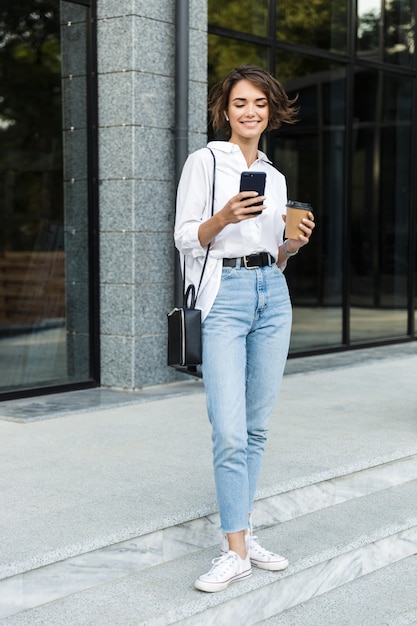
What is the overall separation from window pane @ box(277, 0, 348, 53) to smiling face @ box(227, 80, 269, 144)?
5621 millimetres

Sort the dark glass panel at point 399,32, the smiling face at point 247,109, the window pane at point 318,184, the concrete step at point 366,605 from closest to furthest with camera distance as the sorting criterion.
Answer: the smiling face at point 247,109 < the concrete step at point 366,605 < the window pane at point 318,184 < the dark glass panel at point 399,32

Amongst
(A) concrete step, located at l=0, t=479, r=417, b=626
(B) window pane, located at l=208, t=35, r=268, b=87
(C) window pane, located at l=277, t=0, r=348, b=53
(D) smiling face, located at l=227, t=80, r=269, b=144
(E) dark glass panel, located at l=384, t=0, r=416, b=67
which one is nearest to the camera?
(A) concrete step, located at l=0, t=479, r=417, b=626

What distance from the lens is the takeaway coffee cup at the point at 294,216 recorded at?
356 centimetres

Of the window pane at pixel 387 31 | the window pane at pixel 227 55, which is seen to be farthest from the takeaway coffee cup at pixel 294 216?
the window pane at pixel 387 31

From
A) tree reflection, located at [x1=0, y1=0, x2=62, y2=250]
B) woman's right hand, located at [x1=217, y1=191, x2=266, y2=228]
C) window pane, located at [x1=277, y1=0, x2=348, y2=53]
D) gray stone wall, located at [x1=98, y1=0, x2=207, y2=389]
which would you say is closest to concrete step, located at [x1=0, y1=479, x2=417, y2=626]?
woman's right hand, located at [x1=217, y1=191, x2=266, y2=228]

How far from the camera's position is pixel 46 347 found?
777 centimetres

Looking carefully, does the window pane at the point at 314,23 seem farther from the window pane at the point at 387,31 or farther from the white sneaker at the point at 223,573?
the white sneaker at the point at 223,573

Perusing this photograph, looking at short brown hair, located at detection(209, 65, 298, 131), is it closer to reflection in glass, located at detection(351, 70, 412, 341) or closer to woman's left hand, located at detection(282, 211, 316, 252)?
woman's left hand, located at detection(282, 211, 316, 252)

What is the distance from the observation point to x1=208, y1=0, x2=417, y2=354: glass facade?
9.24 m

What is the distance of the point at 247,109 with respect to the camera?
3635 millimetres

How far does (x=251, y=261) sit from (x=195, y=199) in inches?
12.5

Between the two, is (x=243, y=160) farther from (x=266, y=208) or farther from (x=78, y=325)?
(x=78, y=325)

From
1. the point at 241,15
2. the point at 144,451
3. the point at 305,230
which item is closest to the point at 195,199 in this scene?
the point at 305,230

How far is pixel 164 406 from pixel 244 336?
10.5 ft
